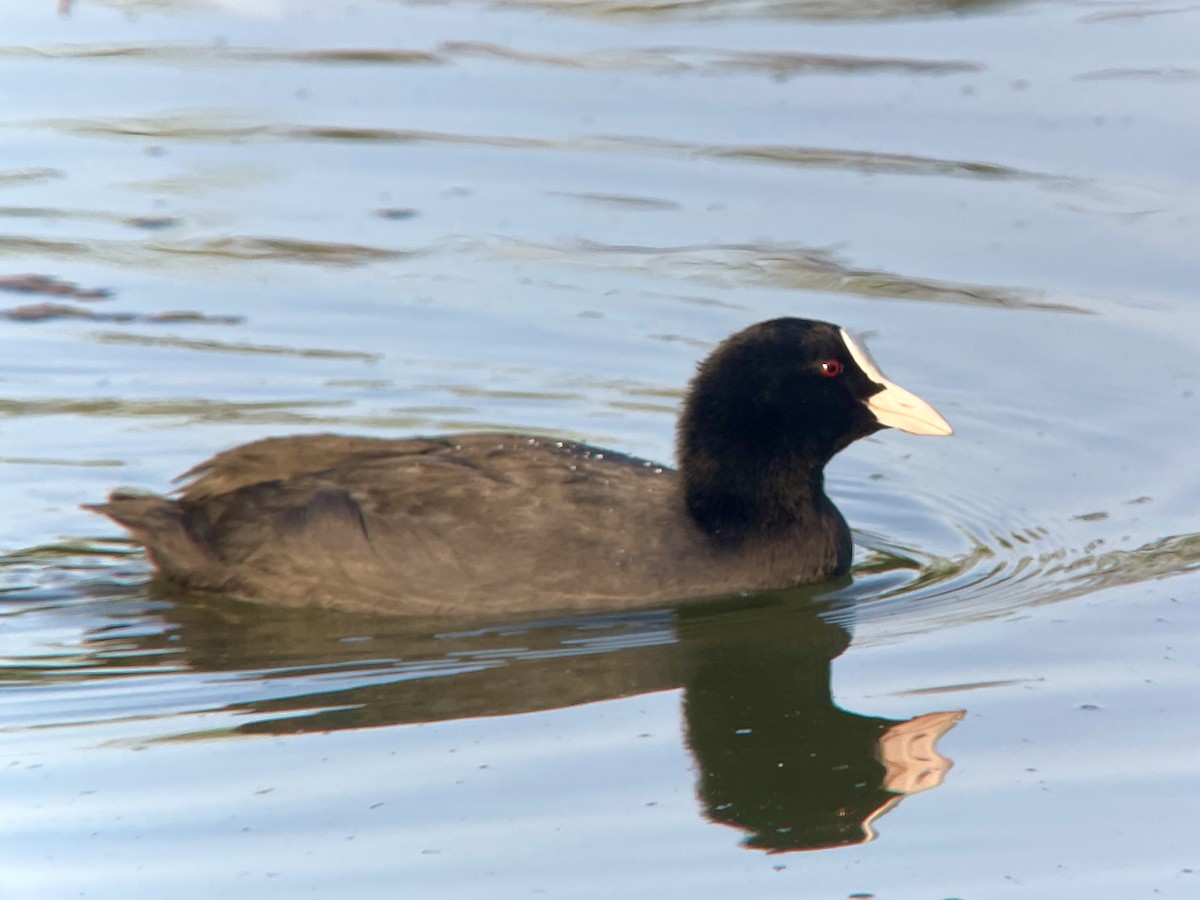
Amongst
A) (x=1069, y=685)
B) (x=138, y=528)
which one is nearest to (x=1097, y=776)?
(x=1069, y=685)

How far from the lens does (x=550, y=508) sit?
7.62 meters

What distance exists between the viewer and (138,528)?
7.88 meters

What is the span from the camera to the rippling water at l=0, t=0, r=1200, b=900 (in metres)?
5.83

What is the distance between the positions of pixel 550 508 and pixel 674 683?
0.97 meters

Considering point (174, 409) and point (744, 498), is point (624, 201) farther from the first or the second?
point (744, 498)

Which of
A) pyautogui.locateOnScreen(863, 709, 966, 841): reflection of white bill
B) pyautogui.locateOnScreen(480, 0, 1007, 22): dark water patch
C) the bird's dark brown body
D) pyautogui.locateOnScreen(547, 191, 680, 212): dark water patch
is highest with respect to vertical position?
pyautogui.locateOnScreen(480, 0, 1007, 22): dark water patch

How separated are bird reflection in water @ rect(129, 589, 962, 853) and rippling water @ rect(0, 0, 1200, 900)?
0.02 m

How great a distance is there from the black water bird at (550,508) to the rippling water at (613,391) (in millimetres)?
152

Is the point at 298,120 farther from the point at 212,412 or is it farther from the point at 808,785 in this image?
the point at 808,785

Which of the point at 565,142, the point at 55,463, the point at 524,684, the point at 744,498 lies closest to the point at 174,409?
the point at 55,463

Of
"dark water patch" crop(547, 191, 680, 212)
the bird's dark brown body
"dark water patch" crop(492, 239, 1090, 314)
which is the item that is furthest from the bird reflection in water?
"dark water patch" crop(547, 191, 680, 212)

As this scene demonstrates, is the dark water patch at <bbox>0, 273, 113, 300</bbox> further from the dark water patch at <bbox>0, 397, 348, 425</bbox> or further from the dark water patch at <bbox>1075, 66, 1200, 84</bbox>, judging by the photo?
the dark water patch at <bbox>1075, 66, 1200, 84</bbox>

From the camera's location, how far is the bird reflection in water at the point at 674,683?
6074 millimetres

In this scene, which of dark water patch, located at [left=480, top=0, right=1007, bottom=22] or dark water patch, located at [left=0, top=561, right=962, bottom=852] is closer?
dark water patch, located at [left=0, top=561, right=962, bottom=852]
